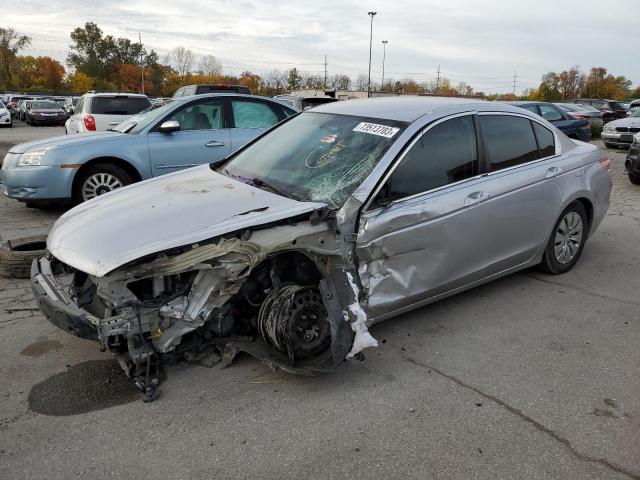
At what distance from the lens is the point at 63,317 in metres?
3.02

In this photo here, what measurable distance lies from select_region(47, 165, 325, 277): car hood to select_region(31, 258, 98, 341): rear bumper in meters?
0.22

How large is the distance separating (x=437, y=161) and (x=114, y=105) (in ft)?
38.1

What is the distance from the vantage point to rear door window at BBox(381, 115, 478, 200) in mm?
3678

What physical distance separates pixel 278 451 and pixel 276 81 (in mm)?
82606

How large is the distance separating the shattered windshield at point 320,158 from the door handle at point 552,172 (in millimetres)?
1610

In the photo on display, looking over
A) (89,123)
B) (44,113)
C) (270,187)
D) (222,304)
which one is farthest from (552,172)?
(44,113)

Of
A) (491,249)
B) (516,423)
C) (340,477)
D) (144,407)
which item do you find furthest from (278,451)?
(491,249)

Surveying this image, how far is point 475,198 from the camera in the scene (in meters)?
4.01

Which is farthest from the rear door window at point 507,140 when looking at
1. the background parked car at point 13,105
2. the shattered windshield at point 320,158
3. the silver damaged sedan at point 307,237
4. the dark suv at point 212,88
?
the background parked car at point 13,105

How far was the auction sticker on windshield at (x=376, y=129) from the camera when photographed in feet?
12.6

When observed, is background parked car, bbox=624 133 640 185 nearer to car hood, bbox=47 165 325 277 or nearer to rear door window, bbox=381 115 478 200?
rear door window, bbox=381 115 478 200

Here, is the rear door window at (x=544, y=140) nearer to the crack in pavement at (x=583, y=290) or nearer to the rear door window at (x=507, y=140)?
the rear door window at (x=507, y=140)

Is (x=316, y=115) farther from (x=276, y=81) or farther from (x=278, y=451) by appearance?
(x=276, y=81)

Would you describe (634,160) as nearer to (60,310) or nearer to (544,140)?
(544,140)
